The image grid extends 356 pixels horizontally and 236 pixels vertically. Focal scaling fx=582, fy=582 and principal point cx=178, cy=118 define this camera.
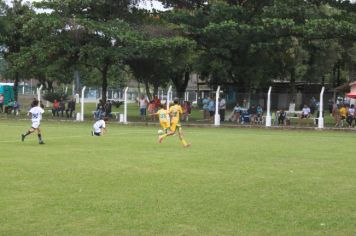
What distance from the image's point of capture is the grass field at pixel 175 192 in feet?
24.7

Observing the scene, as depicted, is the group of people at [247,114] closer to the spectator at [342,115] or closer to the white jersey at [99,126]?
the spectator at [342,115]

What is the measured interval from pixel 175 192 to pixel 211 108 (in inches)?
1015

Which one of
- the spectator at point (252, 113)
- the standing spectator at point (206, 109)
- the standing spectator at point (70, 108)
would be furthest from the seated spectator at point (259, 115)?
the standing spectator at point (70, 108)

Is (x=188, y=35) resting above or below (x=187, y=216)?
above

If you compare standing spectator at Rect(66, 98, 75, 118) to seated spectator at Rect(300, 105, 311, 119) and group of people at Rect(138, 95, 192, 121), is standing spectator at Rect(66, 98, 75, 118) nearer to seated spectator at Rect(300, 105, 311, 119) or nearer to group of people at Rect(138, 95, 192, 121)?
group of people at Rect(138, 95, 192, 121)

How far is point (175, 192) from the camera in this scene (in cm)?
984

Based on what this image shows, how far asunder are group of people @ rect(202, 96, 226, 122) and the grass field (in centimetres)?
1832

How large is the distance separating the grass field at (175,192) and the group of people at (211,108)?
18.3 metres

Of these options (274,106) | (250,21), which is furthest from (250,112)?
(250,21)

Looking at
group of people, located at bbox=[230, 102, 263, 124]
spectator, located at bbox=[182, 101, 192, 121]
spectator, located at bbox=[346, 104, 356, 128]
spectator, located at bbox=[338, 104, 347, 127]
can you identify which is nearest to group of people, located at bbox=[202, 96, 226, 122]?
group of people, located at bbox=[230, 102, 263, 124]

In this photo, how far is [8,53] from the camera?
1719 inches

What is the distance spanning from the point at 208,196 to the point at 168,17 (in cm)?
2872

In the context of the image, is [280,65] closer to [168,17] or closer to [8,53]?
[168,17]

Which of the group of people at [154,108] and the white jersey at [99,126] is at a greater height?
the group of people at [154,108]
